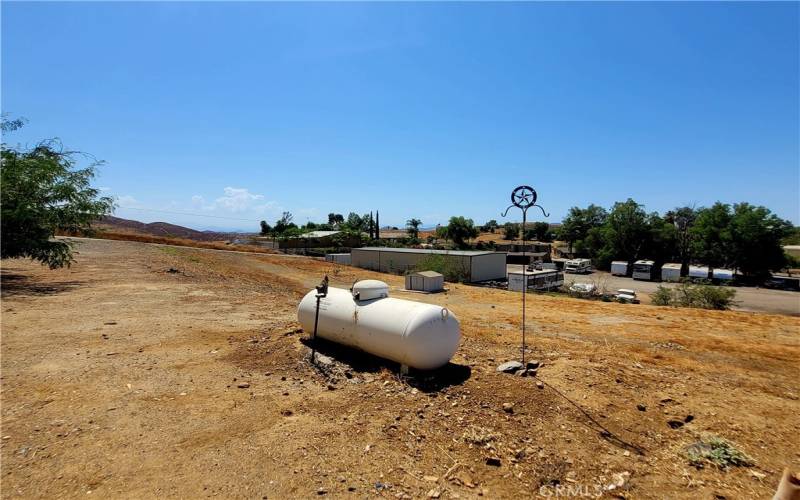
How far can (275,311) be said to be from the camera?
15039mm

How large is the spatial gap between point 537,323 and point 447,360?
8.66 meters

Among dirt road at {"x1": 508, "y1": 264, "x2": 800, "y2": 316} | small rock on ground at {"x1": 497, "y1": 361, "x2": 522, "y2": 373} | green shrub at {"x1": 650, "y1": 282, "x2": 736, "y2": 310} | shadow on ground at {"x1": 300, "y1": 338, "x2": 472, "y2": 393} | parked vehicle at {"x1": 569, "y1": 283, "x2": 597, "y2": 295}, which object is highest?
small rock on ground at {"x1": 497, "y1": 361, "x2": 522, "y2": 373}

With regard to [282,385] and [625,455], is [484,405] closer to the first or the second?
[625,455]

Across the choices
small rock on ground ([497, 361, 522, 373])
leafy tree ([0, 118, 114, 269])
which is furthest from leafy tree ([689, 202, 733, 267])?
leafy tree ([0, 118, 114, 269])

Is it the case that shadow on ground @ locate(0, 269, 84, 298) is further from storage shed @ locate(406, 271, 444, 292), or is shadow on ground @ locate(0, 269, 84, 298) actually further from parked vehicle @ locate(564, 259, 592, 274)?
parked vehicle @ locate(564, 259, 592, 274)

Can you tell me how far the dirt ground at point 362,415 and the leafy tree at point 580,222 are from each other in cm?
9222

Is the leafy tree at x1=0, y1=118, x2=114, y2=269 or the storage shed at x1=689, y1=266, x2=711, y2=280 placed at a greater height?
the leafy tree at x1=0, y1=118, x2=114, y2=269

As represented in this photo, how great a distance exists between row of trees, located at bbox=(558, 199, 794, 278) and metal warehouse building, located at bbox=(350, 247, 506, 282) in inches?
1757

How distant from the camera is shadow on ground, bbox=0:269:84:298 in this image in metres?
15.6

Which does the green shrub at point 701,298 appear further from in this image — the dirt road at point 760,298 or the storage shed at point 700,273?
the storage shed at point 700,273

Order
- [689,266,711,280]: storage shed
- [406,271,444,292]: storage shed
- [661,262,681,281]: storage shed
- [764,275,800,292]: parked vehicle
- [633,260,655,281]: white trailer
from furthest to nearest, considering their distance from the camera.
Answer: [633,260,655,281]: white trailer, [689,266,711,280]: storage shed, [661,262,681,281]: storage shed, [764,275,800,292]: parked vehicle, [406,271,444,292]: storage shed

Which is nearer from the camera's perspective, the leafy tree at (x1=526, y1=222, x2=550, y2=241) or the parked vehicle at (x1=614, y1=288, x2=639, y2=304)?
the parked vehicle at (x1=614, y1=288, x2=639, y2=304)

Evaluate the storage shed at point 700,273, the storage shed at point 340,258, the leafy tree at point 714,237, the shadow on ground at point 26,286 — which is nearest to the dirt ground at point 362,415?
the shadow on ground at point 26,286

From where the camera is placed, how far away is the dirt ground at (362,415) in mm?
4953
